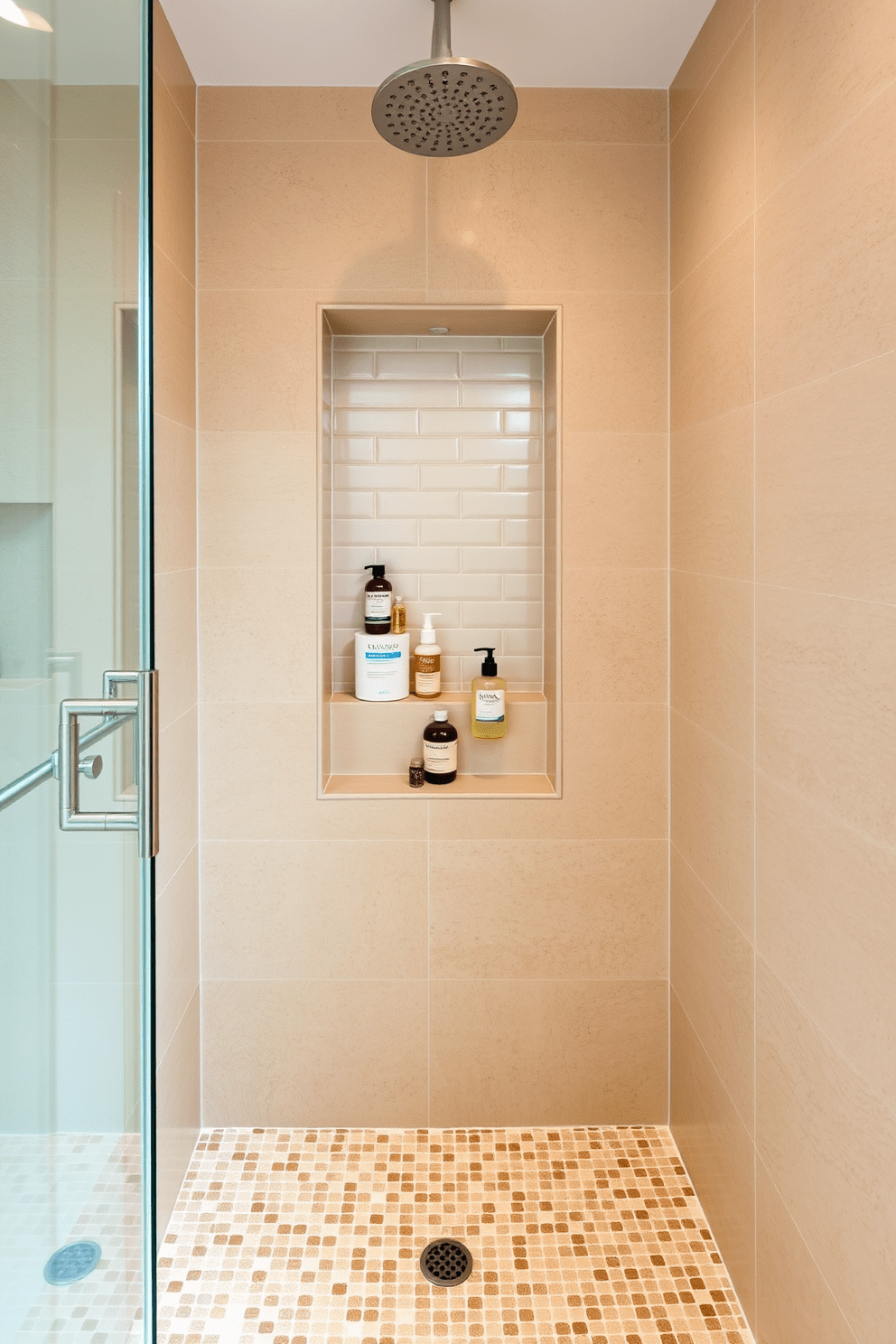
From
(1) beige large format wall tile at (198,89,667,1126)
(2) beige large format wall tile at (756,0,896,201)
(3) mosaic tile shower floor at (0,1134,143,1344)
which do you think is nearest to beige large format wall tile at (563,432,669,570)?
(1) beige large format wall tile at (198,89,667,1126)

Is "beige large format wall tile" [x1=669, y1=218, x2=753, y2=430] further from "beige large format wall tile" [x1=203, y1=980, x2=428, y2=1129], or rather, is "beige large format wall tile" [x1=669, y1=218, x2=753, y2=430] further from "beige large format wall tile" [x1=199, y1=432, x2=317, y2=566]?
"beige large format wall tile" [x1=203, y1=980, x2=428, y2=1129]

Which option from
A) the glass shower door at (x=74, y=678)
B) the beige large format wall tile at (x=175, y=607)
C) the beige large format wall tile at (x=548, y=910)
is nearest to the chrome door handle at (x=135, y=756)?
the glass shower door at (x=74, y=678)

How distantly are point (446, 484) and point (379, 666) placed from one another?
469 mm

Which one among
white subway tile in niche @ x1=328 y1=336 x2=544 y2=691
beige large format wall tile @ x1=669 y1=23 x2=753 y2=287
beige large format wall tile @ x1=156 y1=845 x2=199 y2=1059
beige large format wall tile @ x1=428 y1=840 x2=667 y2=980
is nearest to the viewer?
beige large format wall tile @ x1=669 y1=23 x2=753 y2=287

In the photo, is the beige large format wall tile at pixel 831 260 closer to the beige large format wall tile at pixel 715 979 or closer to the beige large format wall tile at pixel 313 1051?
the beige large format wall tile at pixel 715 979

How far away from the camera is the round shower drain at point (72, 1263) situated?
71 cm

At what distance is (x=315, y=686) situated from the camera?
1872mm

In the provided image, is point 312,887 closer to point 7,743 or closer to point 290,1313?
point 290,1313

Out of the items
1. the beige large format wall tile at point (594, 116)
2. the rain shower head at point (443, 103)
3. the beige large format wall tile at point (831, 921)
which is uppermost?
the beige large format wall tile at point (594, 116)

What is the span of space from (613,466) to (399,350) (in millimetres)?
597

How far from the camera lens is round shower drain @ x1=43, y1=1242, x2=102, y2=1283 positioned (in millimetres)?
713

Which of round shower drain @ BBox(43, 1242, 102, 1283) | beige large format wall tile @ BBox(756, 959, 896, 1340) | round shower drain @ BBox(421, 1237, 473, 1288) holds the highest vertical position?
round shower drain @ BBox(43, 1242, 102, 1283)

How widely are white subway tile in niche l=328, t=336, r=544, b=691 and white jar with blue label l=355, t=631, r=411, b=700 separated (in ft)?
0.42

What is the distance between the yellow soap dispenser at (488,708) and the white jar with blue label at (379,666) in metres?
0.18
